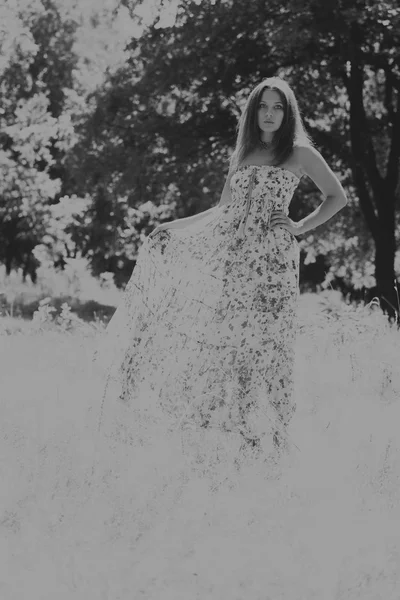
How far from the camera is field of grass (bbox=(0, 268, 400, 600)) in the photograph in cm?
294

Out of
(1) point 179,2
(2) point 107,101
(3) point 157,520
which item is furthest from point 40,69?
(3) point 157,520

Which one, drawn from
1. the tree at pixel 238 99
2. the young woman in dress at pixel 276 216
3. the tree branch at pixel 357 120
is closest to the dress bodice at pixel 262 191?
the young woman in dress at pixel 276 216

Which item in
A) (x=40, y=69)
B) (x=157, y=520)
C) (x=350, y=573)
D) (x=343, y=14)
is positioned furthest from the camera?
(x=40, y=69)

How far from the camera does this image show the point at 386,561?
3.13 metres

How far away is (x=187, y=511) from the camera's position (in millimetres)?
3482

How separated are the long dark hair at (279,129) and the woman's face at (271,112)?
2 centimetres

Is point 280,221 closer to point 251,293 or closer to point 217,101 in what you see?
point 251,293

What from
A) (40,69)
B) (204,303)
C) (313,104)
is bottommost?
(204,303)

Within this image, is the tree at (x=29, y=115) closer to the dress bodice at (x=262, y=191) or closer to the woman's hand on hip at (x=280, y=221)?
the dress bodice at (x=262, y=191)

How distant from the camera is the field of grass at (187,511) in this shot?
2.94 m

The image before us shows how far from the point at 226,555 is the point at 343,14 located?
37.5ft

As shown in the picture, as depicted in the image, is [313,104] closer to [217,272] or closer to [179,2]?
[179,2]

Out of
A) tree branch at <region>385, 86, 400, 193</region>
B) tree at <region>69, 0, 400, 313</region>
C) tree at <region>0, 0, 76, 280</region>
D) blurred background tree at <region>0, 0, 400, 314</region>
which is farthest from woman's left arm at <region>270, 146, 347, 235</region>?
tree at <region>0, 0, 76, 280</region>

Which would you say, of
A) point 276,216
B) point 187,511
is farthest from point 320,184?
point 187,511
